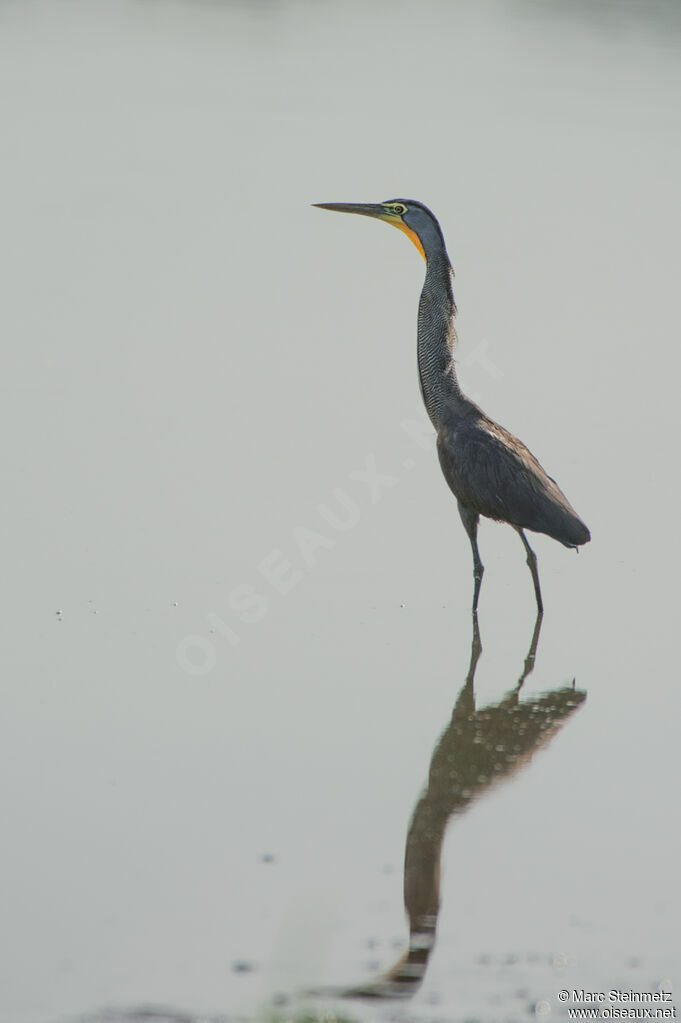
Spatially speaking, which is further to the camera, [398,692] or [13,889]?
[398,692]

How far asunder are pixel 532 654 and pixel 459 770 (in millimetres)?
1419

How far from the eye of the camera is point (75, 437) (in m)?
9.41

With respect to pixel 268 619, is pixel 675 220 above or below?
above

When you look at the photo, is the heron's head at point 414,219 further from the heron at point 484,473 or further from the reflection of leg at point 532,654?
the reflection of leg at point 532,654

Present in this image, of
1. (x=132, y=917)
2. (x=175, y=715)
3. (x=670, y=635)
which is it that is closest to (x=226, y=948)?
(x=132, y=917)

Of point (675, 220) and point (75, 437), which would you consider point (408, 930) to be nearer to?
point (75, 437)

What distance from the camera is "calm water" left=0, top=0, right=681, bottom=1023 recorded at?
4535 millimetres

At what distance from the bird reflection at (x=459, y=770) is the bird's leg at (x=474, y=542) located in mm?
176

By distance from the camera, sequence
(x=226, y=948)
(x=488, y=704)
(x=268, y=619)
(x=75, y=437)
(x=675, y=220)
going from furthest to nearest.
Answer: (x=675, y=220) < (x=75, y=437) < (x=268, y=619) < (x=488, y=704) < (x=226, y=948)

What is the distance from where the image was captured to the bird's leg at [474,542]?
747 centimetres

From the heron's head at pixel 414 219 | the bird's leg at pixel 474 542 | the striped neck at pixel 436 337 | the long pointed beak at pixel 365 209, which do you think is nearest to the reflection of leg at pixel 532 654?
the bird's leg at pixel 474 542

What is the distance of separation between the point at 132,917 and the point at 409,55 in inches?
1066

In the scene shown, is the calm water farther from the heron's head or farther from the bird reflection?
the heron's head

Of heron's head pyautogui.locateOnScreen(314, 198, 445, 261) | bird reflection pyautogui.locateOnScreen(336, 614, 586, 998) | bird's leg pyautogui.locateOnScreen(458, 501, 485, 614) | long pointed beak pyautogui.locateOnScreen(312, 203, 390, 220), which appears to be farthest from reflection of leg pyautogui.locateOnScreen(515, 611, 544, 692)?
long pointed beak pyautogui.locateOnScreen(312, 203, 390, 220)
